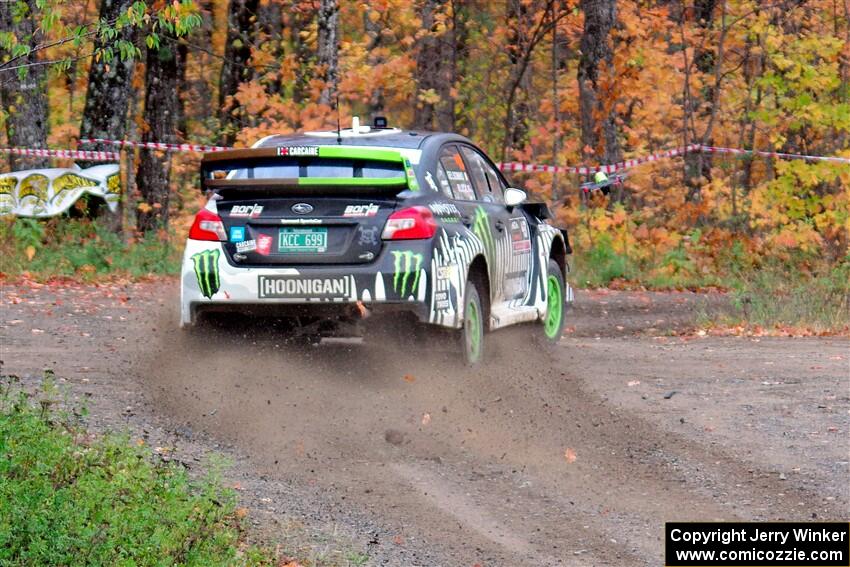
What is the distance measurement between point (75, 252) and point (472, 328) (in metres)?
10.0

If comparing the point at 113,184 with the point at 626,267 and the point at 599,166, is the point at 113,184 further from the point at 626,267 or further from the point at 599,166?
→ the point at 599,166

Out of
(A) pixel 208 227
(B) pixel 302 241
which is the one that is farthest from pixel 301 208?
(A) pixel 208 227

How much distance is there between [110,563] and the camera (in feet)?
17.8

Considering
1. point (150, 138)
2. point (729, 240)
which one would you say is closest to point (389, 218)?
point (729, 240)

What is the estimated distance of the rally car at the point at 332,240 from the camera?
8.86 metres

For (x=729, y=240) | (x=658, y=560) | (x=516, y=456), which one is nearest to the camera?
(x=658, y=560)

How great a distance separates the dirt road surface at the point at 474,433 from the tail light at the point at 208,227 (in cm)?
71

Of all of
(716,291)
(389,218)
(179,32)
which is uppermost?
(179,32)

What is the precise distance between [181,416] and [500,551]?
3.20 metres

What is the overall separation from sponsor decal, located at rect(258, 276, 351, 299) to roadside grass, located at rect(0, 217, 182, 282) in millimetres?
8909

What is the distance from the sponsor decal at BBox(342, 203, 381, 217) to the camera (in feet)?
29.2

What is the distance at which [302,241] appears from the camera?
895 cm

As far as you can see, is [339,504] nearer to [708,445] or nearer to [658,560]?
[658,560]

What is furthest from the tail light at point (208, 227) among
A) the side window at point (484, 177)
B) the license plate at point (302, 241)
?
the side window at point (484, 177)
